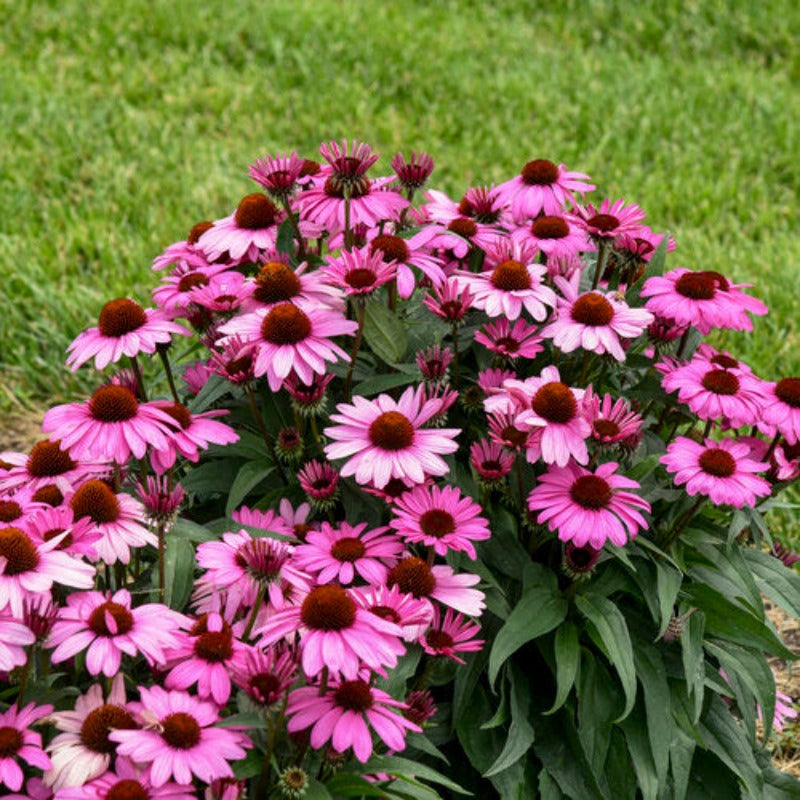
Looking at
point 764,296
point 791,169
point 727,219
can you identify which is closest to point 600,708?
point 764,296

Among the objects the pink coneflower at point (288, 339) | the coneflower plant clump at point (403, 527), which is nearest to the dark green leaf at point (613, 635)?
the coneflower plant clump at point (403, 527)

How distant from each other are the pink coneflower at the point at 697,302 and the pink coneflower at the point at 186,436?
0.81m

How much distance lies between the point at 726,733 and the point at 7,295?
3.27m

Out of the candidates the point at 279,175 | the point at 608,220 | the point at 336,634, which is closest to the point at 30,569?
the point at 336,634

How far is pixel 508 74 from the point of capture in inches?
266

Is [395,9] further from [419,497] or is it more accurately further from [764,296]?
[419,497]

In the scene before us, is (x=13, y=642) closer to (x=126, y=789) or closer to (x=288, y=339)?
(x=126, y=789)

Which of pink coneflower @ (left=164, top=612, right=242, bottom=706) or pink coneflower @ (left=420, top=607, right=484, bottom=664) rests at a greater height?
pink coneflower @ (left=164, top=612, right=242, bottom=706)

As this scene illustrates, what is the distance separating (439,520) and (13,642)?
671 millimetres

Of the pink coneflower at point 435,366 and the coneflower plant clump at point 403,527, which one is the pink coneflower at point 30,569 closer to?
the coneflower plant clump at point 403,527

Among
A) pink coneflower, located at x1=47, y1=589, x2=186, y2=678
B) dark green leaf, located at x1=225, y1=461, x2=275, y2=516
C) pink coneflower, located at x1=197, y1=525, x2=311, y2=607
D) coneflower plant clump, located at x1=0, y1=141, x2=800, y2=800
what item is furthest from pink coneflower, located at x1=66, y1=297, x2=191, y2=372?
pink coneflower, located at x1=47, y1=589, x2=186, y2=678

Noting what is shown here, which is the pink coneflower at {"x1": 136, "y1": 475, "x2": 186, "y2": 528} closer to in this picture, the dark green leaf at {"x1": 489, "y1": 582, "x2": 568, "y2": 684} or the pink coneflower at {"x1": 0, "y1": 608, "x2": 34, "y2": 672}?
the pink coneflower at {"x1": 0, "y1": 608, "x2": 34, "y2": 672}

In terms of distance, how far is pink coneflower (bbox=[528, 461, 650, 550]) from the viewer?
196cm

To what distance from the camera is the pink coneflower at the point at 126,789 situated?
5.07 feet
